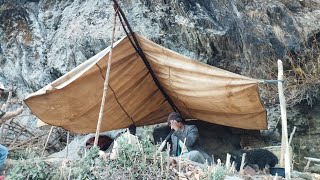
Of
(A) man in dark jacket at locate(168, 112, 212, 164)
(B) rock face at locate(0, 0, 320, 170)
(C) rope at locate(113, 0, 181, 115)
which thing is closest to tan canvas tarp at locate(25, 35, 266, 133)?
(C) rope at locate(113, 0, 181, 115)

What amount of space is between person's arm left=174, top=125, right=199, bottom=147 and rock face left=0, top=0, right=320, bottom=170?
Result: 1961 mm

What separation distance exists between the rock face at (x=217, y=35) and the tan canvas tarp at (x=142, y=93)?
3.98 ft

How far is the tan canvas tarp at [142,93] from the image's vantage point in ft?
19.6

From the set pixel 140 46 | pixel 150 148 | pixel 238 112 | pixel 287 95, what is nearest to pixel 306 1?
pixel 287 95

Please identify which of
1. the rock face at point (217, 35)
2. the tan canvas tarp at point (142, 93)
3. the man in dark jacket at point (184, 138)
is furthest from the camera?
the rock face at point (217, 35)

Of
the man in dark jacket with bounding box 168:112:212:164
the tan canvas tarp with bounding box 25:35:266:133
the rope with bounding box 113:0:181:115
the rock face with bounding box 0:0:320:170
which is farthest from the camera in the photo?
the rock face with bounding box 0:0:320:170

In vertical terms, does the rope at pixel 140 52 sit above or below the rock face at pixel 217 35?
below

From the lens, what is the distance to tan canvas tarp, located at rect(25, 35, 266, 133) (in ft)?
19.6

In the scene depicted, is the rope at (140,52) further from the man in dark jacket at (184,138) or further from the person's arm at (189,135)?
the person's arm at (189,135)

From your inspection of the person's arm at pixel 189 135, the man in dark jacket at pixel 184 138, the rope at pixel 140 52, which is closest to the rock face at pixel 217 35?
the rope at pixel 140 52

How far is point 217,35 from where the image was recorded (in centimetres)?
770

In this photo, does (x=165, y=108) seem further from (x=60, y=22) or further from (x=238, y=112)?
(x=60, y=22)

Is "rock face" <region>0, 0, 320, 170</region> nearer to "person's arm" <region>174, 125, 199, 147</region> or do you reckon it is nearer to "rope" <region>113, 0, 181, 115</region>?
"rope" <region>113, 0, 181, 115</region>

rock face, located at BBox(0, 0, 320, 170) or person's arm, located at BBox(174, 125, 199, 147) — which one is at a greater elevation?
rock face, located at BBox(0, 0, 320, 170)
